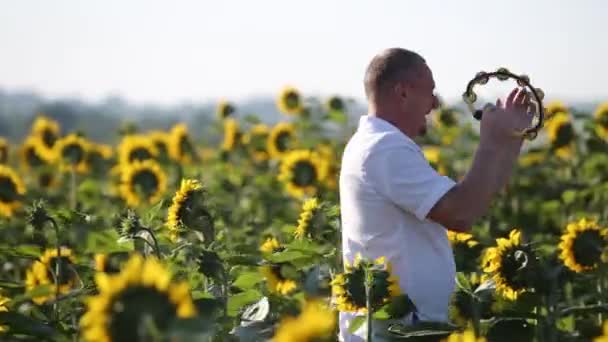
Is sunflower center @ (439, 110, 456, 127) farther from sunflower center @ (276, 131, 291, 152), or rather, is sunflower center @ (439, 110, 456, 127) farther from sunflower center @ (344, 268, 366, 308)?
sunflower center @ (344, 268, 366, 308)

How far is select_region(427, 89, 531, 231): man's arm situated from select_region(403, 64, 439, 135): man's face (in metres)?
0.24

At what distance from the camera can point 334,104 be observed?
747 centimetres

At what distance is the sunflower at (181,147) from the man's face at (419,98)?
5244mm

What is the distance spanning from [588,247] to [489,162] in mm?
779

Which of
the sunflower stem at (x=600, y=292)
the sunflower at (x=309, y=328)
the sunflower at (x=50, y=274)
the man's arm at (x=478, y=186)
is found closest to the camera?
the sunflower at (x=309, y=328)

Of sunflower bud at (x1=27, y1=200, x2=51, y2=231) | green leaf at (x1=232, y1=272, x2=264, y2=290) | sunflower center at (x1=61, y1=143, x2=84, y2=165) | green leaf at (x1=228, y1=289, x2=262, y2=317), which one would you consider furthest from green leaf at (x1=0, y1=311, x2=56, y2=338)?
sunflower center at (x1=61, y1=143, x2=84, y2=165)

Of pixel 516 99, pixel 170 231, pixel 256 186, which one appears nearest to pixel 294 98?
pixel 256 186

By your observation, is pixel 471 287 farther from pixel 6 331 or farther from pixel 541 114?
pixel 6 331

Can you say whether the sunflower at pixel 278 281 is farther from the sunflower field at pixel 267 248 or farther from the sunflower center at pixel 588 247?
the sunflower center at pixel 588 247

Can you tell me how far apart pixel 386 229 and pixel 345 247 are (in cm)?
17

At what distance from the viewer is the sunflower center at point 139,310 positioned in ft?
5.68

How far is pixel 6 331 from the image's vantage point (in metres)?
2.62

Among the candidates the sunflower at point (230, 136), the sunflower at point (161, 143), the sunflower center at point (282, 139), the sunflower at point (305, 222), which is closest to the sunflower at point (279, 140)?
the sunflower center at point (282, 139)

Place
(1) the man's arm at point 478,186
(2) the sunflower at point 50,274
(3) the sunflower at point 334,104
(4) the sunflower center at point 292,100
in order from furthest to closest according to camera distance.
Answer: (4) the sunflower center at point 292,100, (3) the sunflower at point 334,104, (2) the sunflower at point 50,274, (1) the man's arm at point 478,186
